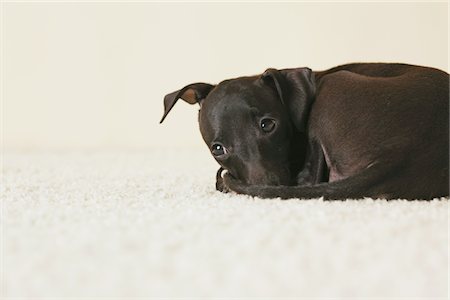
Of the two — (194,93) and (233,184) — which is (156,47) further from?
(233,184)

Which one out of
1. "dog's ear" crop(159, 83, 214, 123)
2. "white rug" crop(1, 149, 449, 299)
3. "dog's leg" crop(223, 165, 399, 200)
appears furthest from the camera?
"dog's ear" crop(159, 83, 214, 123)

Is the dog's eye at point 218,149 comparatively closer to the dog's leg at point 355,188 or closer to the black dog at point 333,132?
the black dog at point 333,132

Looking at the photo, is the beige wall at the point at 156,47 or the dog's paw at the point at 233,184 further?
the beige wall at the point at 156,47

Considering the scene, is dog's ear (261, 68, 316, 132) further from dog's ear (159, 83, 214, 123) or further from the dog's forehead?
dog's ear (159, 83, 214, 123)

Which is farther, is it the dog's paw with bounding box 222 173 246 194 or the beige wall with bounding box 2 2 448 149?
the beige wall with bounding box 2 2 448 149

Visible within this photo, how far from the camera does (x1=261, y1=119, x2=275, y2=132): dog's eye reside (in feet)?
6.34

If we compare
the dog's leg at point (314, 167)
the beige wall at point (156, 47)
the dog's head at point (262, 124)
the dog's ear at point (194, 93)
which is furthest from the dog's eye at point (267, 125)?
the beige wall at point (156, 47)

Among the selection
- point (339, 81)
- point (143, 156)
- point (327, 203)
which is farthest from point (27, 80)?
point (327, 203)

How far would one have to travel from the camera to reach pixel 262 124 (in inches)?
76.3

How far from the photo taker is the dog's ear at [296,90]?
1964 mm

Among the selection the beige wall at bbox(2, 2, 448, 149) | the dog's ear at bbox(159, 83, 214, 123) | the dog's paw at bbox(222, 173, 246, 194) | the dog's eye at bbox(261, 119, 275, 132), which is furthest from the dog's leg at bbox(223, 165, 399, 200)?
the beige wall at bbox(2, 2, 448, 149)

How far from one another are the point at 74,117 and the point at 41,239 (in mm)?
3310

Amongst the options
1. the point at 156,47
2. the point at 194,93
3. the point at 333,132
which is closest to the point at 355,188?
the point at 333,132

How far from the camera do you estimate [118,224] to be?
125cm
